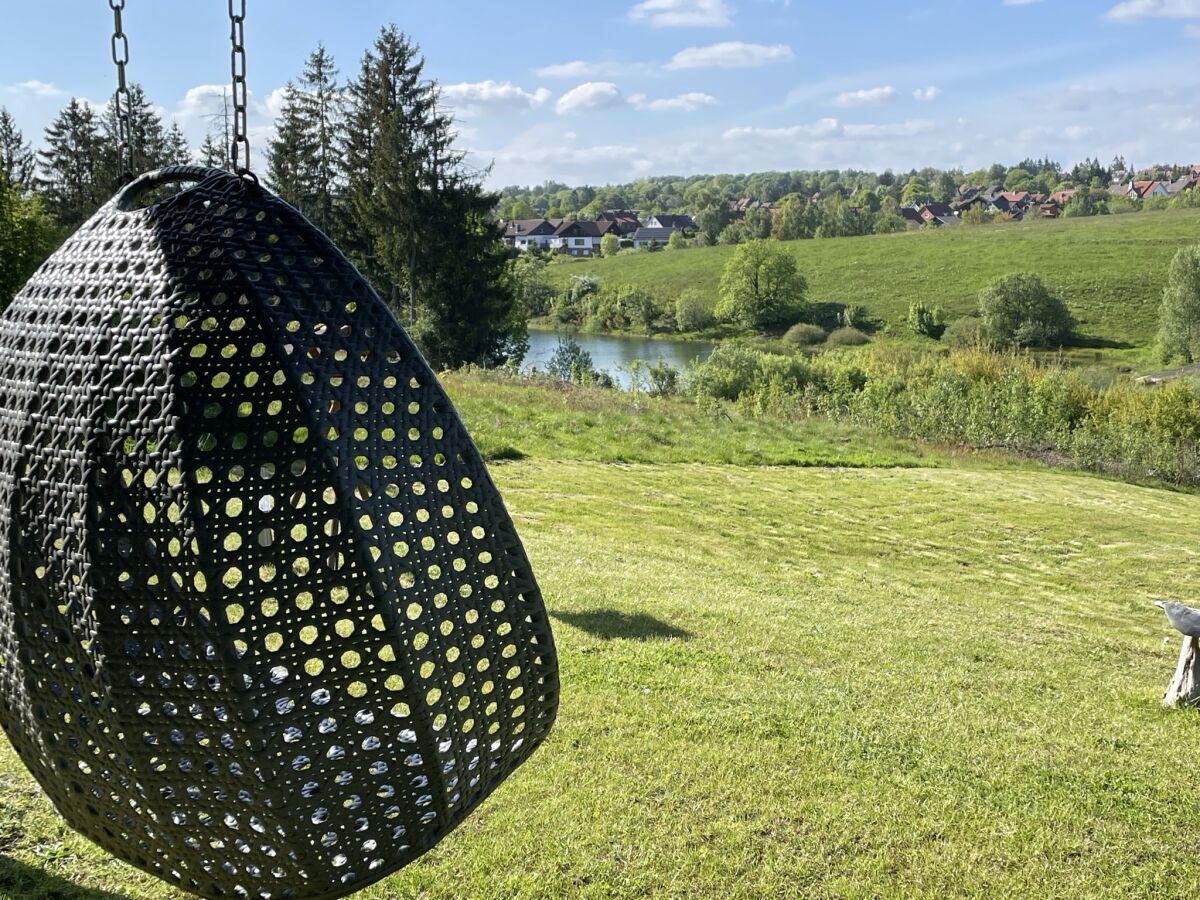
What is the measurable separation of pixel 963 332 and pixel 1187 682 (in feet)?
149

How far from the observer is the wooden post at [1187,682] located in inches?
265

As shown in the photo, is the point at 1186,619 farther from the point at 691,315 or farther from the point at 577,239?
the point at 577,239

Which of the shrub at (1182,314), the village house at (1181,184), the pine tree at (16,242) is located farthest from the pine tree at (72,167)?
the village house at (1181,184)

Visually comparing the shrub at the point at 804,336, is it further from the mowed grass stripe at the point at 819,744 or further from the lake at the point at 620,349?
the mowed grass stripe at the point at 819,744

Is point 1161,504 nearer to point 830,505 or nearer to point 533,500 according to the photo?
point 830,505

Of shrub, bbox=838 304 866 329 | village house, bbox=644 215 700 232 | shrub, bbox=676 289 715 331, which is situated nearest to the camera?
shrub, bbox=838 304 866 329

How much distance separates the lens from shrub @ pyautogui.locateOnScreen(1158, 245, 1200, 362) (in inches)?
1635

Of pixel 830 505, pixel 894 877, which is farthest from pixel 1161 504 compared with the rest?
pixel 894 877

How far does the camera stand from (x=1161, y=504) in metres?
16.8

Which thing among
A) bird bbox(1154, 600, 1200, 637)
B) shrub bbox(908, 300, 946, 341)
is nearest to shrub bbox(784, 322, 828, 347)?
shrub bbox(908, 300, 946, 341)

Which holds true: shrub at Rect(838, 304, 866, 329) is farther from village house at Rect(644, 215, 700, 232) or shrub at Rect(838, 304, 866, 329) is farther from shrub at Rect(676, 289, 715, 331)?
village house at Rect(644, 215, 700, 232)

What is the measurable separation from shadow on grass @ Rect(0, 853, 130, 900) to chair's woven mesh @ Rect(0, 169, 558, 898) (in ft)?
6.00

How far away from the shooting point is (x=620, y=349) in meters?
49.8

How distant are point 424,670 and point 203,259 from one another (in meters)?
1.01
